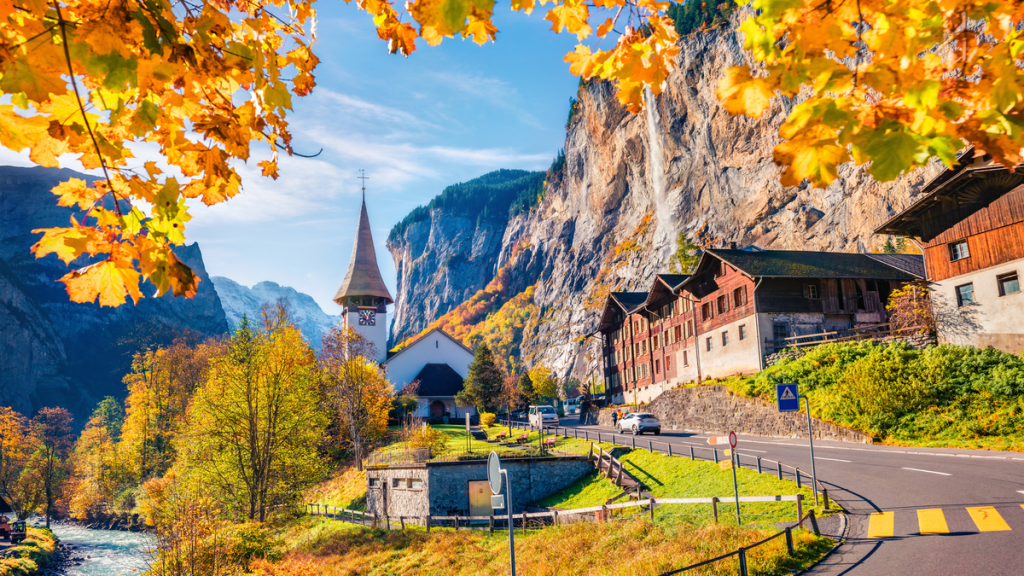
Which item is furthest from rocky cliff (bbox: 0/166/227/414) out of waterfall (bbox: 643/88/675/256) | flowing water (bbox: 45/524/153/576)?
waterfall (bbox: 643/88/675/256)

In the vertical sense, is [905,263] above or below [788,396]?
above

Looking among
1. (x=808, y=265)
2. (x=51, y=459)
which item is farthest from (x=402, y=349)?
(x=808, y=265)

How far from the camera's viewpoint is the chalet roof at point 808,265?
39812 mm

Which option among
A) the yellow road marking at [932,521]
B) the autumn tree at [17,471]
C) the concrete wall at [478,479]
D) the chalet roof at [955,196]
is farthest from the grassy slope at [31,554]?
the chalet roof at [955,196]

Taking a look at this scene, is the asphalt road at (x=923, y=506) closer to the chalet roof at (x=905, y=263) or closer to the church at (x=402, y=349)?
the chalet roof at (x=905, y=263)

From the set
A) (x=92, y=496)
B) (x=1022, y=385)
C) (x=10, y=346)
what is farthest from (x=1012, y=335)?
(x=10, y=346)

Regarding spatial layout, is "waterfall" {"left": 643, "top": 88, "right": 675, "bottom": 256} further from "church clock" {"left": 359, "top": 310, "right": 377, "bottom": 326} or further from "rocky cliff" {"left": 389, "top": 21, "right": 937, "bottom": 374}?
"church clock" {"left": 359, "top": 310, "right": 377, "bottom": 326}

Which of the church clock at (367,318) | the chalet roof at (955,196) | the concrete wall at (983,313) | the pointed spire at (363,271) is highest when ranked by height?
the pointed spire at (363,271)

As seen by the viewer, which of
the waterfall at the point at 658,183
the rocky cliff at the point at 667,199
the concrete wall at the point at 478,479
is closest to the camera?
the concrete wall at the point at 478,479

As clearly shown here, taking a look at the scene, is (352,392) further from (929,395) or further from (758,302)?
(929,395)

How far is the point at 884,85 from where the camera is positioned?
7.60 feet

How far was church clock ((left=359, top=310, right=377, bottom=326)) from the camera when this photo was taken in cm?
7600

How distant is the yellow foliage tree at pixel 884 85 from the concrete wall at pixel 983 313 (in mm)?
28353

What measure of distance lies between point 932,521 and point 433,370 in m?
64.4
